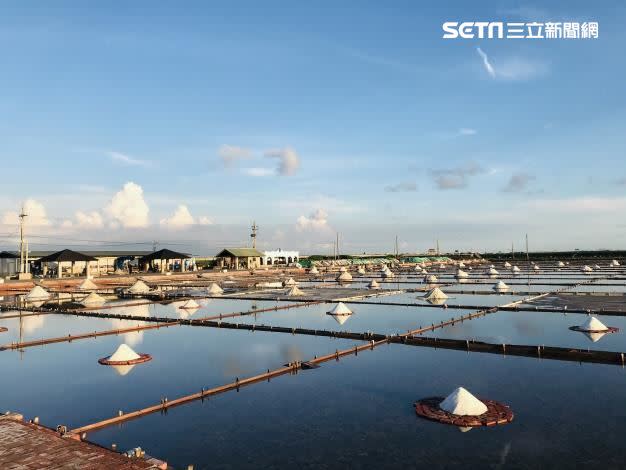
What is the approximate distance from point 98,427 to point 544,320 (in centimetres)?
3658

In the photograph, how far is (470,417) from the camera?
17.7 meters

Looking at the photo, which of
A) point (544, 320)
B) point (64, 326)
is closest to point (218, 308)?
point (64, 326)

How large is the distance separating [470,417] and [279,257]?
144519 mm

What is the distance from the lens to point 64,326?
133 ft

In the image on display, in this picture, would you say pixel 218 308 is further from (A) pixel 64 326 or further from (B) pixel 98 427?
(B) pixel 98 427

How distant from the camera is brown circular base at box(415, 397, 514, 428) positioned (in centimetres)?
1720

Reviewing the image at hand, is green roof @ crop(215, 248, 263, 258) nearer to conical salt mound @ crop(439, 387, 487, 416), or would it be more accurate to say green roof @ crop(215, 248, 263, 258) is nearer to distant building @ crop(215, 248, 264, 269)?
distant building @ crop(215, 248, 264, 269)

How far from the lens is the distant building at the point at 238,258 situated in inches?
4882

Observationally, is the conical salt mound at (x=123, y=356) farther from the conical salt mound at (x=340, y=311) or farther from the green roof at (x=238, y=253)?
the green roof at (x=238, y=253)

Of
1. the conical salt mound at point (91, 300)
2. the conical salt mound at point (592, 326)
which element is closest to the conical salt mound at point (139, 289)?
the conical salt mound at point (91, 300)

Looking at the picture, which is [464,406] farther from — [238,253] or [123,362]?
[238,253]

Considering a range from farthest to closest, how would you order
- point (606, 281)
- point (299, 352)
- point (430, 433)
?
1. point (606, 281)
2. point (299, 352)
3. point (430, 433)

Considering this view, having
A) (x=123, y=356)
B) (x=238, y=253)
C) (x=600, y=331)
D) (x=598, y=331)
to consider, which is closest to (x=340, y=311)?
(x=598, y=331)

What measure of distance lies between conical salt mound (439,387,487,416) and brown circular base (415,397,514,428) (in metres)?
0.14
